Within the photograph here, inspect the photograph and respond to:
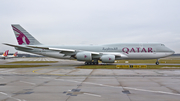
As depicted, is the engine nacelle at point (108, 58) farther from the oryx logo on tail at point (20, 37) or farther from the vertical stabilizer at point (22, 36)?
the oryx logo on tail at point (20, 37)

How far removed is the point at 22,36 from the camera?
1309 inches

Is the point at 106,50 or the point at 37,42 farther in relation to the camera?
the point at 37,42

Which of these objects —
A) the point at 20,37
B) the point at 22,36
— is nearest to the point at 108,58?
the point at 22,36

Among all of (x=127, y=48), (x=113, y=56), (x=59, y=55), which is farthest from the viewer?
(x=59, y=55)

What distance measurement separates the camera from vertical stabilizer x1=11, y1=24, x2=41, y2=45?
32.9 metres

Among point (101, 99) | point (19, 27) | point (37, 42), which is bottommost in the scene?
point (101, 99)

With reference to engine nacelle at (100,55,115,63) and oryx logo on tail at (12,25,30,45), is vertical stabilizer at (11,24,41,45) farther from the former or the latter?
engine nacelle at (100,55,115,63)

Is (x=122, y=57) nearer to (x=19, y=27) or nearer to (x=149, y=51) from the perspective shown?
(x=149, y=51)

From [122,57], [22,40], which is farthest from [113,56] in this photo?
[22,40]

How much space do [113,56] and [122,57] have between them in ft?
9.26

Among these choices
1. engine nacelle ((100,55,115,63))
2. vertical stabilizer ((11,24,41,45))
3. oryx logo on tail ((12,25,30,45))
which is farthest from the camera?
oryx logo on tail ((12,25,30,45))

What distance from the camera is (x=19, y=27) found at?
32.9 m

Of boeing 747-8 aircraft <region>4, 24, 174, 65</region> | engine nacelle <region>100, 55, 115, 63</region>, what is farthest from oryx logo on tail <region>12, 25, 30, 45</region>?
engine nacelle <region>100, 55, 115, 63</region>

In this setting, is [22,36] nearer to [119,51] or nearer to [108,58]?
[108,58]
